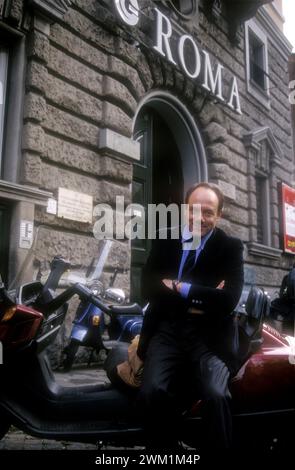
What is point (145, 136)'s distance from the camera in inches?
307

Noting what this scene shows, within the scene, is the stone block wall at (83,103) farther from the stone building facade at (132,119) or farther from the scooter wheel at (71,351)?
the scooter wheel at (71,351)

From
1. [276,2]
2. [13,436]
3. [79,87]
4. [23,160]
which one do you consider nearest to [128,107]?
[79,87]

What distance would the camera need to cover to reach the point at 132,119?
6633 millimetres

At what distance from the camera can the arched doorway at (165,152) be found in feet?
24.6

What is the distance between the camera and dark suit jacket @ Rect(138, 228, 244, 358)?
2.16 m

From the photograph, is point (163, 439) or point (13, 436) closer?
point (163, 439)

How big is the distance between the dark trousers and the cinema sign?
214 inches

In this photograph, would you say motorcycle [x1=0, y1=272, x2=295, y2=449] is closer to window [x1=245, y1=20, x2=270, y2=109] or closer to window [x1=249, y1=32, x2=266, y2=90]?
window [x1=245, y1=20, x2=270, y2=109]

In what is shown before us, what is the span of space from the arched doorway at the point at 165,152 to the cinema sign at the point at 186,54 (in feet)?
1.92

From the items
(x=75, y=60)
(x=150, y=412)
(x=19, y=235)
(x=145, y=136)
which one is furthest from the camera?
(x=145, y=136)

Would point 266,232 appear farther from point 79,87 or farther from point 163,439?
point 163,439

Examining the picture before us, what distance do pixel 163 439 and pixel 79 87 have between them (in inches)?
193

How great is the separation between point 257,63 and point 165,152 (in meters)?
4.45

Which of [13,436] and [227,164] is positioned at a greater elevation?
[227,164]
